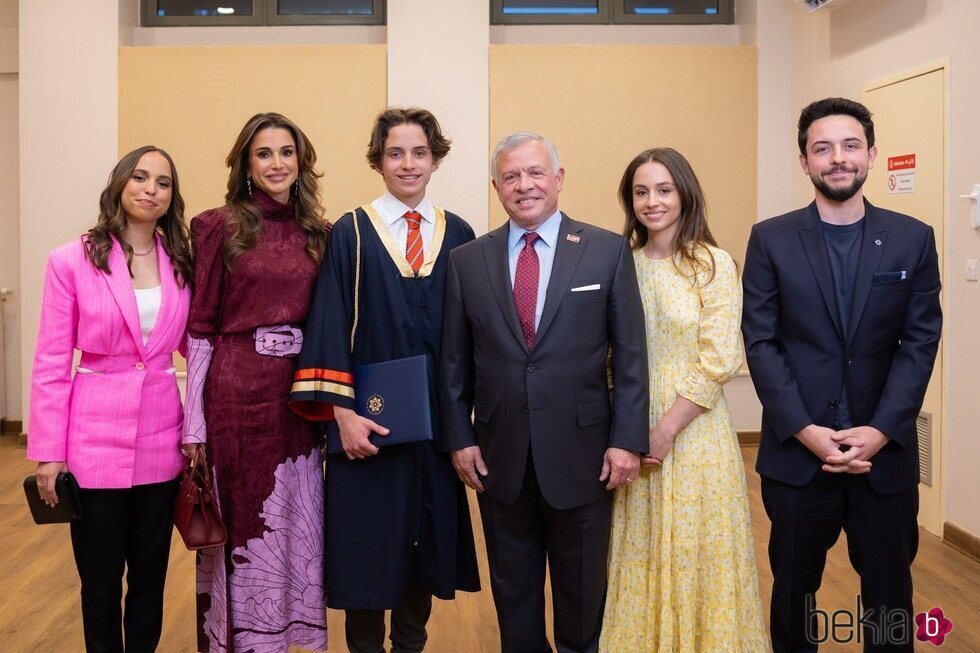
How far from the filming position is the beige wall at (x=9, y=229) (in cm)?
650

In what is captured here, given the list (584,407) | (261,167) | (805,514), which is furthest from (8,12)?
(805,514)

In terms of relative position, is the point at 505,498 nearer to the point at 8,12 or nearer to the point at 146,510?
the point at 146,510

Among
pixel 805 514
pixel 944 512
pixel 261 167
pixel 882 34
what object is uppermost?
pixel 882 34

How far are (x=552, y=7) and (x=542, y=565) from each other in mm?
4976

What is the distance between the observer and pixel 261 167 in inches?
97.1

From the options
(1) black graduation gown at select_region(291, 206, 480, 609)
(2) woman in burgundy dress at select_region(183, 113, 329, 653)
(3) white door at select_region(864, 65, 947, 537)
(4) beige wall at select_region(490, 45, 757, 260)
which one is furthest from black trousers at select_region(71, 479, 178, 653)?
(4) beige wall at select_region(490, 45, 757, 260)

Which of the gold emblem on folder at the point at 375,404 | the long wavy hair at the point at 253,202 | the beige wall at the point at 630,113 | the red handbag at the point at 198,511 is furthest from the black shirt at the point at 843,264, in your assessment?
the beige wall at the point at 630,113

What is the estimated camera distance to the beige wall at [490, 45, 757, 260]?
6.01 meters

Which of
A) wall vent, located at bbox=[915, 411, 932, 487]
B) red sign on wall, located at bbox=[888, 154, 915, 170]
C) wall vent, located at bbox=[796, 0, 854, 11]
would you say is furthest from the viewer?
wall vent, located at bbox=[796, 0, 854, 11]

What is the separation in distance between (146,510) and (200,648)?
454 millimetres

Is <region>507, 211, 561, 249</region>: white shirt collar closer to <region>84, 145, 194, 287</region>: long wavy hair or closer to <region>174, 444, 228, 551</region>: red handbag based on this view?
<region>84, 145, 194, 287</region>: long wavy hair

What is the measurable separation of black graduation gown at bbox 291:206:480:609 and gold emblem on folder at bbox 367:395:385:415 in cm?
11

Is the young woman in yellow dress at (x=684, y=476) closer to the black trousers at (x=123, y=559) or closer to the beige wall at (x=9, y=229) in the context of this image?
the black trousers at (x=123, y=559)

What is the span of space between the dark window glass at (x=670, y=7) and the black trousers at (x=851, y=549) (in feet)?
15.8
